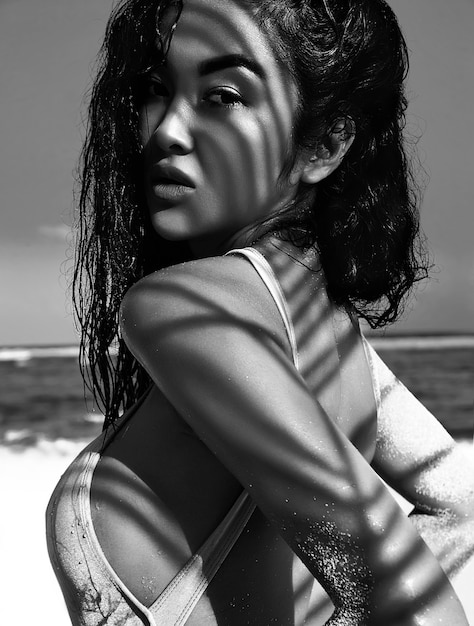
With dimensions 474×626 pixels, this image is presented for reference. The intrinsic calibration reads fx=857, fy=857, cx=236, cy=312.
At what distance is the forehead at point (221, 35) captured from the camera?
0.92 m

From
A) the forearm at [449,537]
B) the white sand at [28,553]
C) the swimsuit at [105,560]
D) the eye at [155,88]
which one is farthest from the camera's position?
the white sand at [28,553]

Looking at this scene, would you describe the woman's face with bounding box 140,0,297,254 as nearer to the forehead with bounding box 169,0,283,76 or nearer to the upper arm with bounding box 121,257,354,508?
the forehead with bounding box 169,0,283,76

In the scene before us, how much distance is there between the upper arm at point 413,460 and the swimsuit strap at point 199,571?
1.23ft

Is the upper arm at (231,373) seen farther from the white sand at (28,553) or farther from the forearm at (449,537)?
the white sand at (28,553)

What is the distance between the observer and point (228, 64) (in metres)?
0.92

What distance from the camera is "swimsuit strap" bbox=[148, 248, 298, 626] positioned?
0.85 meters

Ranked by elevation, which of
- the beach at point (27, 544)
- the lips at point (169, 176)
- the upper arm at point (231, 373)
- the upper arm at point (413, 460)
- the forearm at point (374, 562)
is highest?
the lips at point (169, 176)

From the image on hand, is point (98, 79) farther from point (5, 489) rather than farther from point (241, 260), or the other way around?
point (5, 489)

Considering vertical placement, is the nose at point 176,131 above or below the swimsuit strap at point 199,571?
above

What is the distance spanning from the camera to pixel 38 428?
8758 mm

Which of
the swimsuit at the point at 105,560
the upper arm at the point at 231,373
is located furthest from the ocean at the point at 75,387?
the upper arm at the point at 231,373

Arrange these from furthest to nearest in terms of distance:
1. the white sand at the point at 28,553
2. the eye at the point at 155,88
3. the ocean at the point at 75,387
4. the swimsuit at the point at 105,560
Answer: the ocean at the point at 75,387
the white sand at the point at 28,553
the eye at the point at 155,88
the swimsuit at the point at 105,560

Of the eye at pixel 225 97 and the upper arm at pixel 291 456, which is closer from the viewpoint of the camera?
the upper arm at pixel 291 456

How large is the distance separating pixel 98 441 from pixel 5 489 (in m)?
4.32
